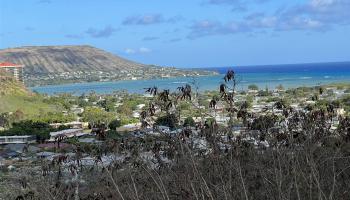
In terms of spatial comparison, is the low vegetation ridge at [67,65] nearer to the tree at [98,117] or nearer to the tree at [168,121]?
the tree at [98,117]

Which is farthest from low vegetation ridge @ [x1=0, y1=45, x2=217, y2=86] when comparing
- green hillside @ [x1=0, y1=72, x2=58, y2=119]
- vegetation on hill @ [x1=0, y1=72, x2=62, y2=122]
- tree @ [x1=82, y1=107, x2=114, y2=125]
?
tree @ [x1=82, y1=107, x2=114, y2=125]

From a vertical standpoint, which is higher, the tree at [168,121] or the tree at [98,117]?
the tree at [168,121]

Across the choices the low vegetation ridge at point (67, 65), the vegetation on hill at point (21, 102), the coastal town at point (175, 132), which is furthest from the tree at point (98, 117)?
the low vegetation ridge at point (67, 65)

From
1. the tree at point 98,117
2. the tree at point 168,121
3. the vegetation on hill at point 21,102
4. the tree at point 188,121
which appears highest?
the tree at point 168,121

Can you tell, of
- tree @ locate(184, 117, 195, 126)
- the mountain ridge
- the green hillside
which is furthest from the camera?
the mountain ridge

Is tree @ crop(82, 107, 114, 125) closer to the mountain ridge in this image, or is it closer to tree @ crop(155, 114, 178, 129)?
tree @ crop(155, 114, 178, 129)

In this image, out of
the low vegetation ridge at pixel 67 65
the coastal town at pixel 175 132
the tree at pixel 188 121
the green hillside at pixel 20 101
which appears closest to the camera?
the coastal town at pixel 175 132

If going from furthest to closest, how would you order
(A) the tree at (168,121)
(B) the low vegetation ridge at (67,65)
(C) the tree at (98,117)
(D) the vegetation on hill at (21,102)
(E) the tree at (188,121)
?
1. (B) the low vegetation ridge at (67,65)
2. (D) the vegetation on hill at (21,102)
3. (C) the tree at (98,117)
4. (E) the tree at (188,121)
5. (A) the tree at (168,121)

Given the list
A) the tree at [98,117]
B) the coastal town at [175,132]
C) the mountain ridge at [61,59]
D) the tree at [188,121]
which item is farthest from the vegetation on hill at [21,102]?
the mountain ridge at [61,59]

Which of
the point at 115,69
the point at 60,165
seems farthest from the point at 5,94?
the point at 115,69

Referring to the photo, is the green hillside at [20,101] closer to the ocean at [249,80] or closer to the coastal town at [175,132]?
the ocean at [249,80]

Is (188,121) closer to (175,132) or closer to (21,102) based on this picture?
(175,132)

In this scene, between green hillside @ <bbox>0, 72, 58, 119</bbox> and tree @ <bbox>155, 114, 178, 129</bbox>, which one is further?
green hillside @ <bbox>0, 72, 58, 119</bbox>

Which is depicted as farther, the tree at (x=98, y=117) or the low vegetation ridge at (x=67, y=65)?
the low vegetation ridge at (x=67, y=65)
